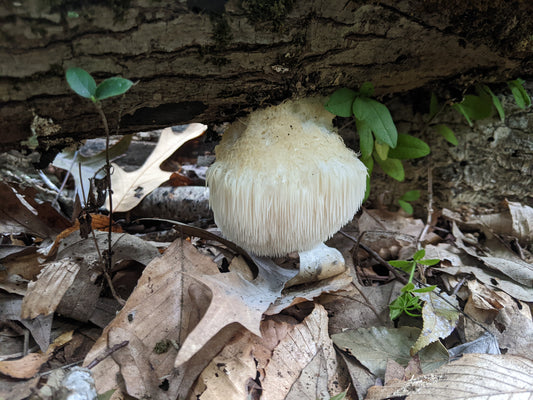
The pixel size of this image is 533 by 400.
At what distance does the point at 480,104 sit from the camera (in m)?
2.77

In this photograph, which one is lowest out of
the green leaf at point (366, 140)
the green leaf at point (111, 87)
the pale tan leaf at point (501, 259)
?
the pale tan leaf at point (501, 259)

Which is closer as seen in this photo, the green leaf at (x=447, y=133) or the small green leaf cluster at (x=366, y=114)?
the small green leaf cluster at (x=366, y=114)

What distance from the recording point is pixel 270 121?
2.16 meters

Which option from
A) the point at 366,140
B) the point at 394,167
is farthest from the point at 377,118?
the point at 394,167

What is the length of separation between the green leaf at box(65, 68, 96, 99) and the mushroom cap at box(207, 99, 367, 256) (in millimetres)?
758

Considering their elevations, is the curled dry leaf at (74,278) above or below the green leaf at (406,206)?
above

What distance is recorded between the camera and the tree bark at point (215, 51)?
5.17 ft

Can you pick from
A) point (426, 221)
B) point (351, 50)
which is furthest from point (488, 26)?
point (426, 221)

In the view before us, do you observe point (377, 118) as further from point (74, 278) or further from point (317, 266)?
point (74, 278)

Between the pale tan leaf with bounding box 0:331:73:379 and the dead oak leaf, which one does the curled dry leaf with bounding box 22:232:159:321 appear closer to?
the pale tan leaf with bounding box 0:331:73:379

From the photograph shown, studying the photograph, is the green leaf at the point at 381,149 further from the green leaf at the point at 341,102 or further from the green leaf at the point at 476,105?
the green leaf at the point at 476,105

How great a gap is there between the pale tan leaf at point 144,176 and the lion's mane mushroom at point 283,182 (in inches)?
50.3

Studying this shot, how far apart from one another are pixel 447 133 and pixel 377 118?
1.02 metres

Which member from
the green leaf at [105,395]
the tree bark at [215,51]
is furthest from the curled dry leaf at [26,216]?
the green leaf at [105,395]
